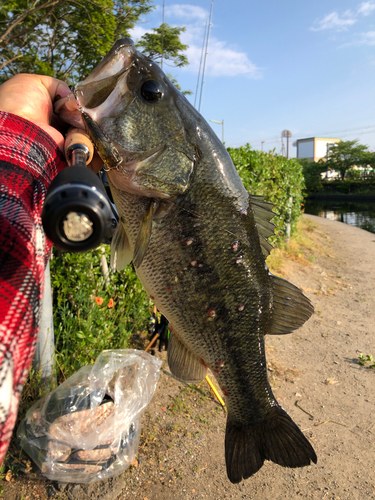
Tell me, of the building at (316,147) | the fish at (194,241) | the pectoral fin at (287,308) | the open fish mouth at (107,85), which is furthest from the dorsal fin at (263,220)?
the building at (316,147)

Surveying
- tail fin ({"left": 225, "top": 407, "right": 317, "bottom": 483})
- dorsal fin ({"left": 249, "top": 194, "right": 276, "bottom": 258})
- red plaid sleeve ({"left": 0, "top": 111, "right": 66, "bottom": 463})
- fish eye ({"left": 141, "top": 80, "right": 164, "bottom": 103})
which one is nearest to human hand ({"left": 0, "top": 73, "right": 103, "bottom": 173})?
red plaid sleeve ({"left": 0, "top": 111, "right": 66, "bottom": 463})

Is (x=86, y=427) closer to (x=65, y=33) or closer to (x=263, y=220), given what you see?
(x=263, y=220)

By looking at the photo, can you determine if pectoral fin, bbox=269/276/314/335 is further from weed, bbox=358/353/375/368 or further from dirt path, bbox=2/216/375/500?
weed, bbox=358/353/375/368

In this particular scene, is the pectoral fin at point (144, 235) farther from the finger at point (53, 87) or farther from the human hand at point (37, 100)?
the finger at point (53, 87)

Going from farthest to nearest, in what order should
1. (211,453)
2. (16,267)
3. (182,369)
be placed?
(211,453), (182,369), (16,267)

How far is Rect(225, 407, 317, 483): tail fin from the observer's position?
1.75 metres

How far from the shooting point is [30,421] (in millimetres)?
2867

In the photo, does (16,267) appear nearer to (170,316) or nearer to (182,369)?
(170,316)

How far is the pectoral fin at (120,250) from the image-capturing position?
5.31 feet

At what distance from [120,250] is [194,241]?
14.8 inches

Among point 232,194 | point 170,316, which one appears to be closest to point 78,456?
point 170,316

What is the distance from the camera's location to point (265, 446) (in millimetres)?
1823

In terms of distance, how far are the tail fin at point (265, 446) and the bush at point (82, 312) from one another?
2.12 metres

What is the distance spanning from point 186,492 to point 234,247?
2.58 meters
